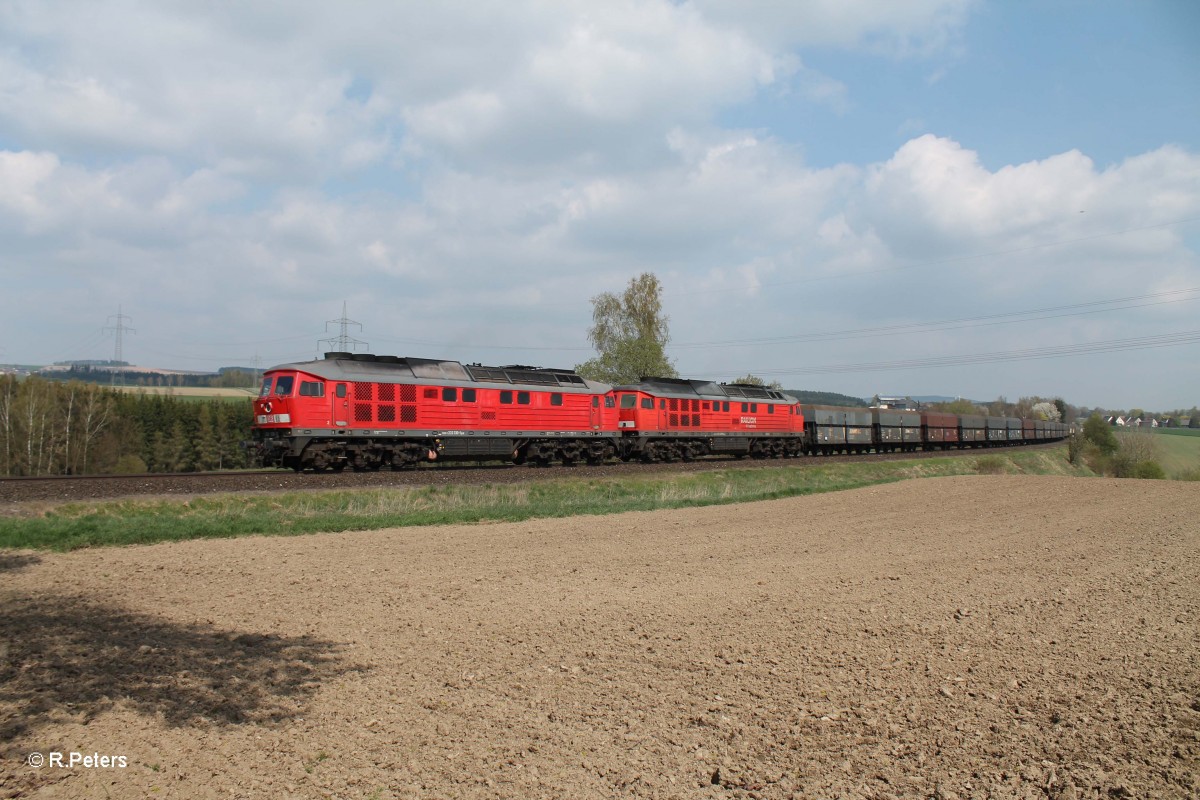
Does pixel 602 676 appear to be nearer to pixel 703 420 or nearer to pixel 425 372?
pixel 425 372

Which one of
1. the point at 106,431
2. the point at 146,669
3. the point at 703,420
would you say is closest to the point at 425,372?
the point at 703,420

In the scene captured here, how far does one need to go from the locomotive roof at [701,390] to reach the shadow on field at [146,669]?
30005 millimetres

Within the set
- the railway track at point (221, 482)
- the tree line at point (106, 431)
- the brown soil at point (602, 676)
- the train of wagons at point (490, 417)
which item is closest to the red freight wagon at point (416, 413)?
the train of wagons at point (490, 417)

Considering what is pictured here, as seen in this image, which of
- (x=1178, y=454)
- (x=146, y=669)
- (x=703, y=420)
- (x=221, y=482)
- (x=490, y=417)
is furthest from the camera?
A: (x=1178, y=454)

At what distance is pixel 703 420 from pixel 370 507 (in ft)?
79.2

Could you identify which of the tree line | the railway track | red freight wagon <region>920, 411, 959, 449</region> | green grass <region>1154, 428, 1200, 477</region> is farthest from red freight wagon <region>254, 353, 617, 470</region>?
green grass <region>1154, 428, 1200, 477</region>

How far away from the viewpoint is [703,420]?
41281 mm

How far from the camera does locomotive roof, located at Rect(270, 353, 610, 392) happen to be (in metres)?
26.2

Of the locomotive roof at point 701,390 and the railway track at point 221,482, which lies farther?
the locomotive roof at point 701,390

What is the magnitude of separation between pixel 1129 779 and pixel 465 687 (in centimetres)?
481

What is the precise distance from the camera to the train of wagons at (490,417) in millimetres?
25672

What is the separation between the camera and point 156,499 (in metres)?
19.1

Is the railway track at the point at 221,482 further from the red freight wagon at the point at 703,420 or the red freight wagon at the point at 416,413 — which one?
the red freight wagon at the point at 703,420

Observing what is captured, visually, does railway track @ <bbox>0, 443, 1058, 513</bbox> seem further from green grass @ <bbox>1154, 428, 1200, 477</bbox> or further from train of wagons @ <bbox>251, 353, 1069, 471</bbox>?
green grass @ <bbox>1154, 428, 1200, 477</bbox>
